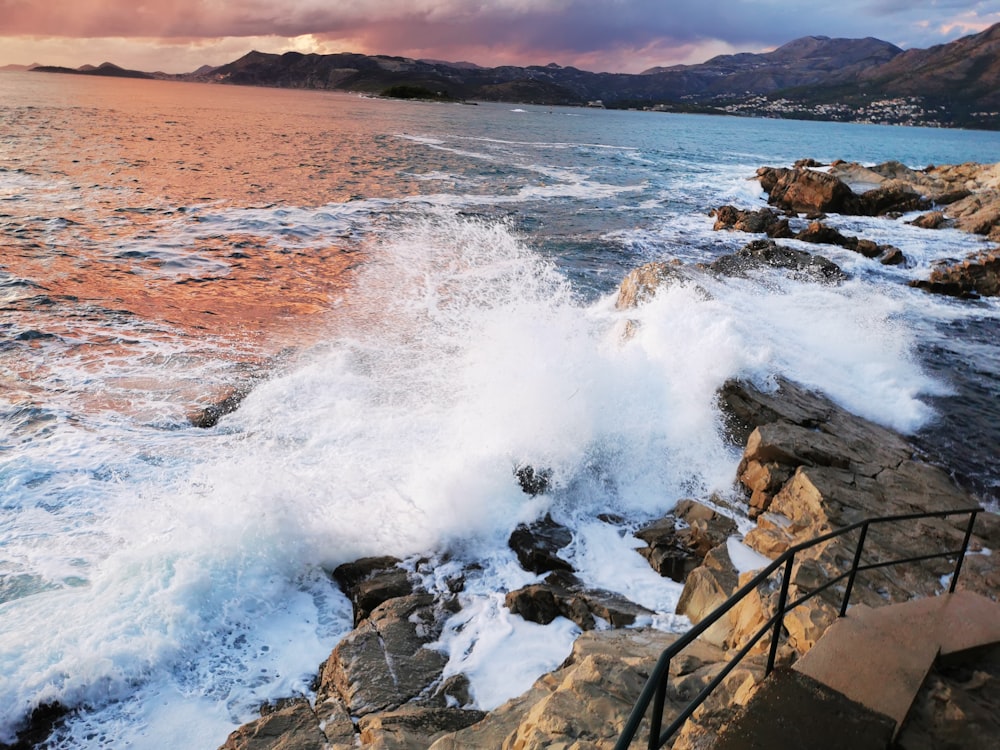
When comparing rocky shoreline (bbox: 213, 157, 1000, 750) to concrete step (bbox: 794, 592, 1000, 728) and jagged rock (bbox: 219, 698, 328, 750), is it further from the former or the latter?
concrete step (bbox: 794, 592, 1000, 728)

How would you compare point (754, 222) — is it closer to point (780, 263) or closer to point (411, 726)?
point (780, 263)

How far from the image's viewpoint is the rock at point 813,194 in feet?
108

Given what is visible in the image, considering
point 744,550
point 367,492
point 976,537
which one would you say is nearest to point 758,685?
point 744,550

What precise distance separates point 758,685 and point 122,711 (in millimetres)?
5815

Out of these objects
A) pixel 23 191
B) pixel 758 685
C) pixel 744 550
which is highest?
pixel 23 191

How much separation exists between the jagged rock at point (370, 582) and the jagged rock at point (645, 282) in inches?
387

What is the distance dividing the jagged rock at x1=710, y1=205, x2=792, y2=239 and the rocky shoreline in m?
19.0

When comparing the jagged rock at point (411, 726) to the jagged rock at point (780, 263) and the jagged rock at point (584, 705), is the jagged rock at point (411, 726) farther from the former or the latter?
the jagged rock at point (780, 263)

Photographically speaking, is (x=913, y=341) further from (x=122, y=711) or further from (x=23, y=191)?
(x=23, y=191)

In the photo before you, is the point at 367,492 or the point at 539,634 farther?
the point at 367,492

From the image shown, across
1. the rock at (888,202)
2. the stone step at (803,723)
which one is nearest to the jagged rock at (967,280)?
the rock at (888,202)

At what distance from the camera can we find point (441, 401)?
11617 millimetres

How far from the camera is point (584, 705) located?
13.3ft

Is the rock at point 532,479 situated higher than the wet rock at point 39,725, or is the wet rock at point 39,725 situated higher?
the rock at point 532,479
